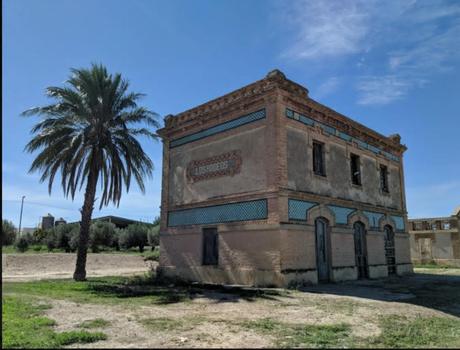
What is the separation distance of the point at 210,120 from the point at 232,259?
615cm

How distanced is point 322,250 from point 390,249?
763 centimetres

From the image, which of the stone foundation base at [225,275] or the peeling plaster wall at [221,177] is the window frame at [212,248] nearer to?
the stone foundation base at [225,275]

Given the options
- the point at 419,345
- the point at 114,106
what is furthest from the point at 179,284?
the point at 419,345

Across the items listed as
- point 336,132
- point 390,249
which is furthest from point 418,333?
point 390,249

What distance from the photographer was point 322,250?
Result: 1570 cm

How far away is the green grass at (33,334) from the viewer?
5.54 meters

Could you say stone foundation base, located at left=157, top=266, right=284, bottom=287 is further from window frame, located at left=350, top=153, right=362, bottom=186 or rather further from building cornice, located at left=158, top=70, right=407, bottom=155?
window frame, located at left=350, top=153, right=362, bottom=186

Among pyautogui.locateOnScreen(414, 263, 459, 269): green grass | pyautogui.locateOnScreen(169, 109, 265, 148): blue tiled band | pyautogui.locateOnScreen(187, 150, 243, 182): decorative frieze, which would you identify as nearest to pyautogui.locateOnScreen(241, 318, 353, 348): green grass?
pyautogui.locateOnScreen(187, 150, 243, 182): decorative frieze

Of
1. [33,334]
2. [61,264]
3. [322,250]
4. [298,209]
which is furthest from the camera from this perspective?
[61,264]

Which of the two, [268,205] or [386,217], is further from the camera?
[386,217]

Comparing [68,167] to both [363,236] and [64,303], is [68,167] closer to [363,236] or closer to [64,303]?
[64,303]

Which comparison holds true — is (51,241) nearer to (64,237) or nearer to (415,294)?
(64,237)

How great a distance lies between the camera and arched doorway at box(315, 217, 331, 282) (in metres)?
15.4

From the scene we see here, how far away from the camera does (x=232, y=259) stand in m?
15.1
